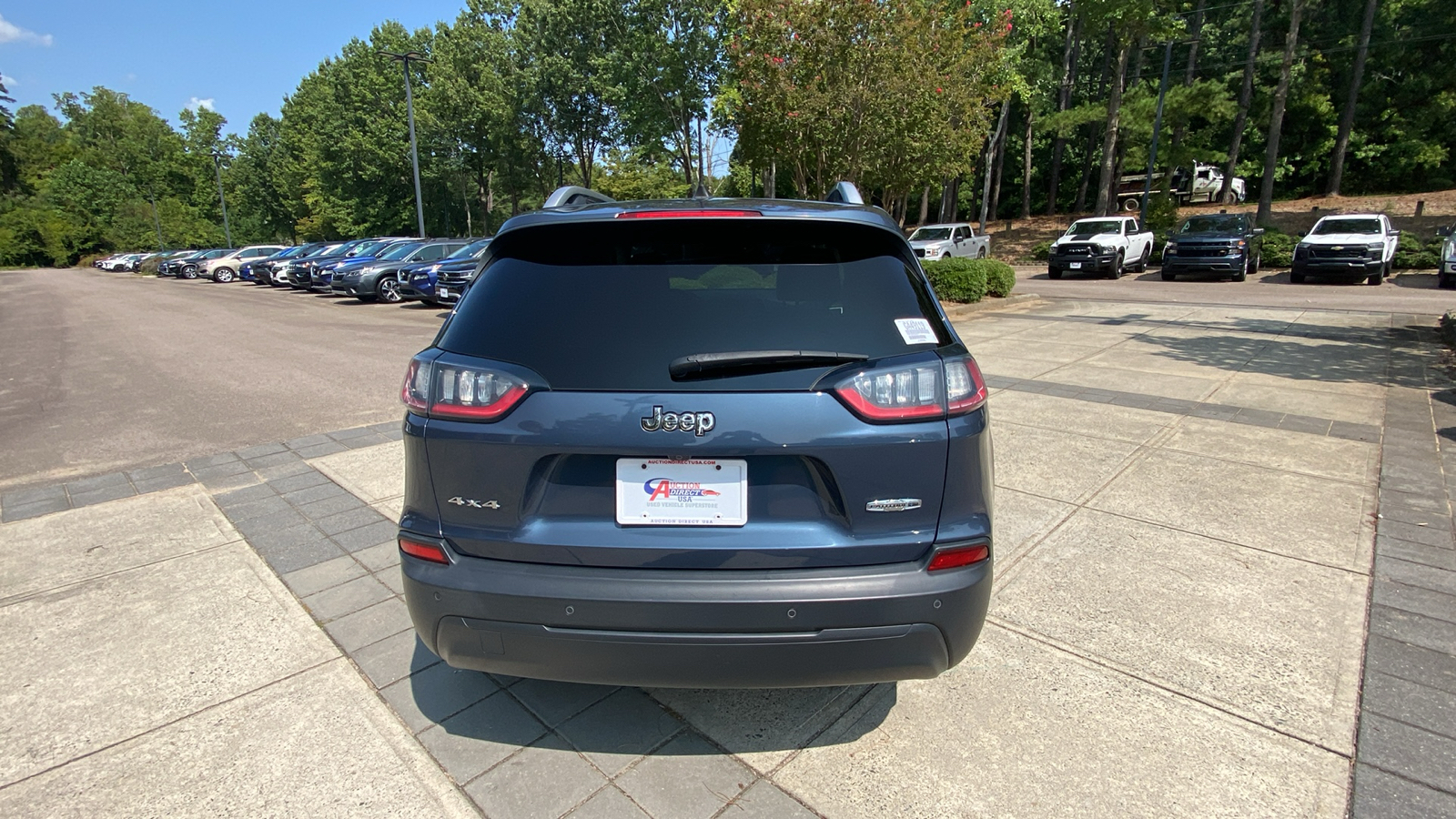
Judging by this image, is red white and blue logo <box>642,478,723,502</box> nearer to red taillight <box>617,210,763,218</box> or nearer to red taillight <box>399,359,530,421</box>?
red taillight <box>399,359,530,421</box>

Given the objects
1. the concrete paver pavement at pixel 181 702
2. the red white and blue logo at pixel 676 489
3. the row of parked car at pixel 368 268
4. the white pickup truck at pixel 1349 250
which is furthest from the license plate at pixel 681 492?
the white pickup truck at pixel 1349 250

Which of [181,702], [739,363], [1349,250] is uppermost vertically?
[1349,250]

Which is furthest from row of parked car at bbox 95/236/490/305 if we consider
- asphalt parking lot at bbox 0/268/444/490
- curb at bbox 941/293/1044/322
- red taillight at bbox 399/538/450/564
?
curb at bbox 941/293/1044/322

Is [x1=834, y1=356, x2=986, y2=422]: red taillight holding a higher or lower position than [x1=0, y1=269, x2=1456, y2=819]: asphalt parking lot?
higher

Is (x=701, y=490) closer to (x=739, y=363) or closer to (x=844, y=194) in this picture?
(x=739, y=363)

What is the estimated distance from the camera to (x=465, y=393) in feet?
6.68

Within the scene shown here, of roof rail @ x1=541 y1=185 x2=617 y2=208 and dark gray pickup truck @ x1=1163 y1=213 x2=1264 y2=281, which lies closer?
roof rail @ x1=541 y1=185 x2=617 y2=208

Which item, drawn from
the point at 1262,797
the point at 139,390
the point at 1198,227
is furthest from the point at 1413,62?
the point at 139,390

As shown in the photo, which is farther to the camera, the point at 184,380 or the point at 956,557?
the point at 184,380

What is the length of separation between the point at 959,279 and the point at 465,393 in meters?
13.7

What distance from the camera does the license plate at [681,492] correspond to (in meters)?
1.94

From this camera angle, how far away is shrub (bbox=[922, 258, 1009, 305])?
1432cm

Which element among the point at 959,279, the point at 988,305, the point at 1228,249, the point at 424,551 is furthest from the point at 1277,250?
the point at 424,551

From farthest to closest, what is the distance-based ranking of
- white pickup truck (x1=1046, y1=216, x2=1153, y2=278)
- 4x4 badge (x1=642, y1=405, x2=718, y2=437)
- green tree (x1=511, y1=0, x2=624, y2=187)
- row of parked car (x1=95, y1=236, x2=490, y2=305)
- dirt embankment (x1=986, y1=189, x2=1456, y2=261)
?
green tree (x1=511, y1=0, x2=624, y2=187) < dirt embankment (x1=986, y1=189, x2=1456, y2=261) < white pickup truck (x1=1046, y1=216, x2=1153, y2=278) < row of parked car (x1=95, y1=236, x2=490, y2=305) < 4x4 badge (x1=642, y1=405, x2=718, y2=437)
